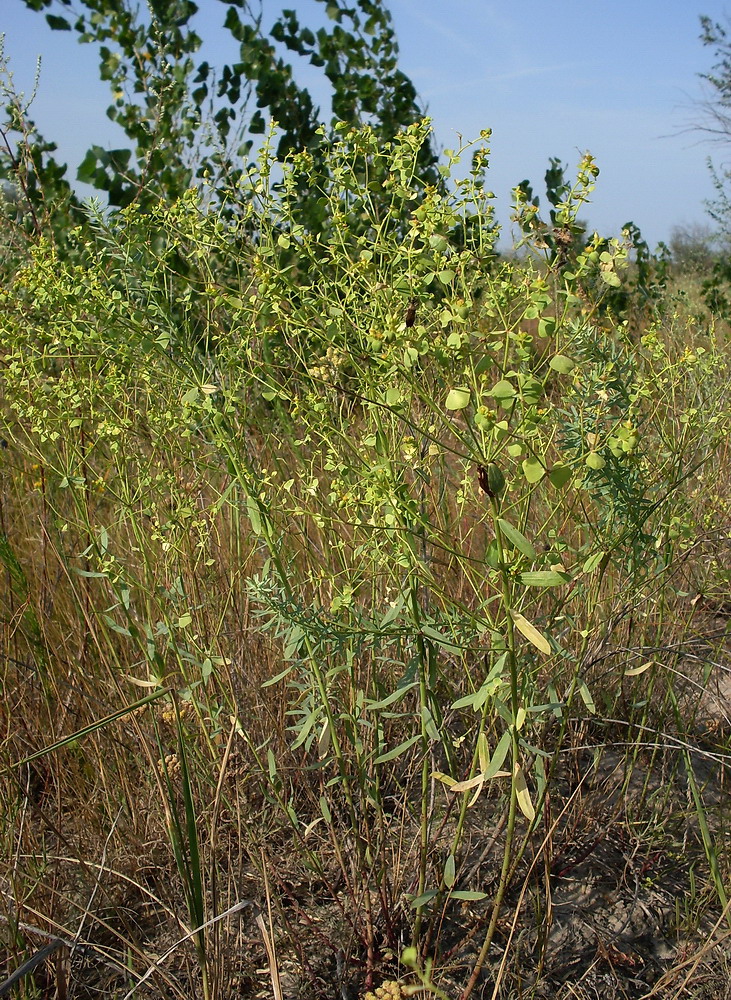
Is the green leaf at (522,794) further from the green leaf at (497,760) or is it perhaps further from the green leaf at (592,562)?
the green leaf at (592,562)

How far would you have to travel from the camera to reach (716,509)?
282 cm

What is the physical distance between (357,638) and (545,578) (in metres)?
0.52

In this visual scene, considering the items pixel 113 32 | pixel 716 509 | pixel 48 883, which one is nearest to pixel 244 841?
pixel 48 883

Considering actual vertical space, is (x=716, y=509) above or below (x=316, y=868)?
above

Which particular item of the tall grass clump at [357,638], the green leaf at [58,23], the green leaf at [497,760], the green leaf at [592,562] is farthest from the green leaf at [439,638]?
the green leaf at [58,23]

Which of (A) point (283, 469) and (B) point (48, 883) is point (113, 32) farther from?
(B) point (48, 883)

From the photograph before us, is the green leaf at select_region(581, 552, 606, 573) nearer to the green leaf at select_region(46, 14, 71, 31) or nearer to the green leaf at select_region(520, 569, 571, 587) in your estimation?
the green leaf at select_region(520, 569, 571, 587)

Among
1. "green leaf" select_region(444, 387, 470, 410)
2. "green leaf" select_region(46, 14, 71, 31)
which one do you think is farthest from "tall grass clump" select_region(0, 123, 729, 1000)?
"green leaf" select_region(46, 14, 71, 31)

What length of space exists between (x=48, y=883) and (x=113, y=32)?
4.74 meters

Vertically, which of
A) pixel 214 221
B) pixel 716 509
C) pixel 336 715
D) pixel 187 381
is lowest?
pixel 336 715

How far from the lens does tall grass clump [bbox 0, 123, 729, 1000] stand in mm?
1546

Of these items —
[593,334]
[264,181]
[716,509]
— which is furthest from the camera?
[716,509]

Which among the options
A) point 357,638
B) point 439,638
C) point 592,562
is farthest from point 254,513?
point 592,562

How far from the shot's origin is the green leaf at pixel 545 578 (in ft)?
4.17
